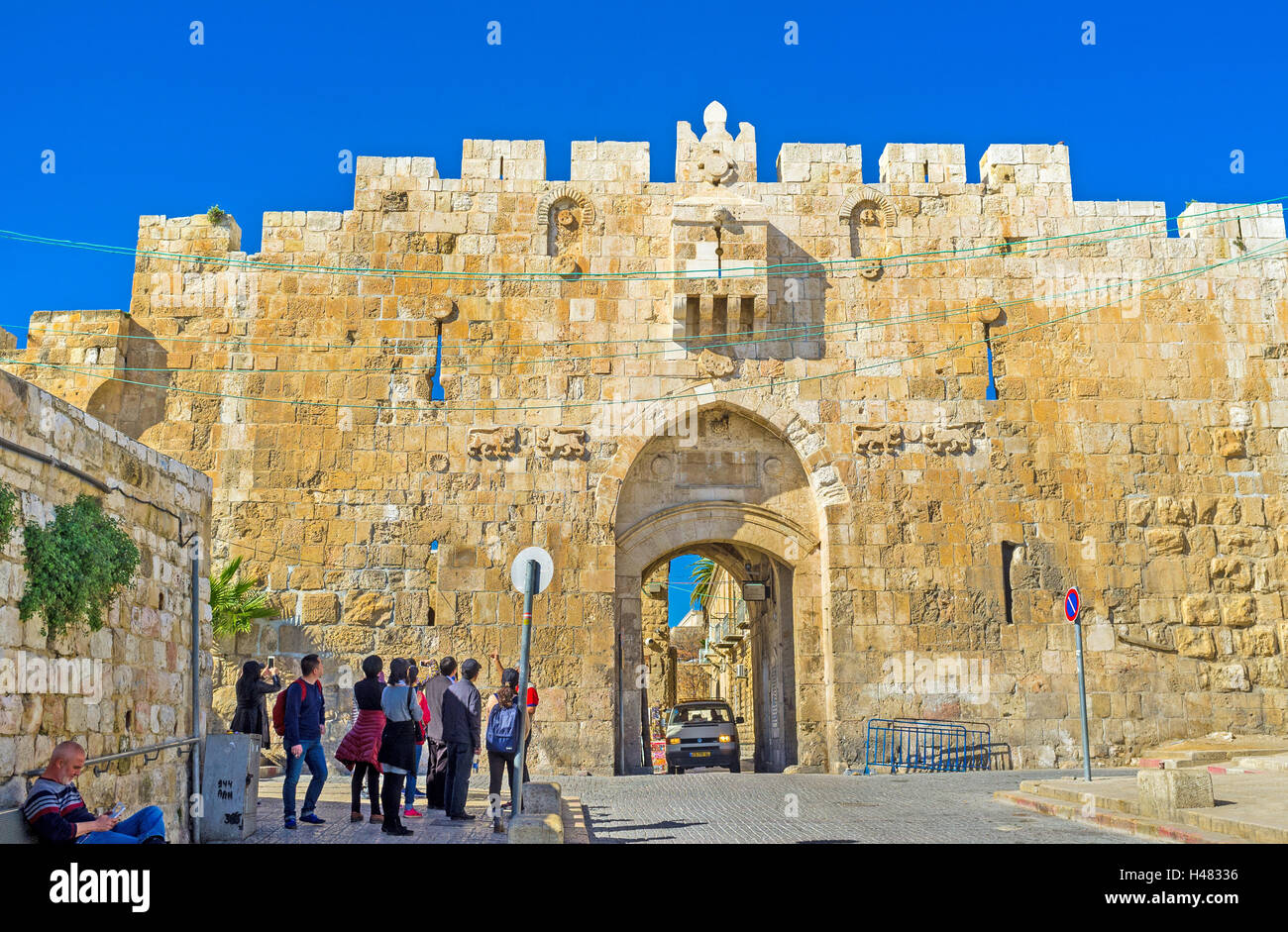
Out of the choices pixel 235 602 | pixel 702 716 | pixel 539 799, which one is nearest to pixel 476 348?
pixel 235 602

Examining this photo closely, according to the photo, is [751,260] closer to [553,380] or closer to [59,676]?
[553,380]

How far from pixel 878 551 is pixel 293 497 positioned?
7368 mm

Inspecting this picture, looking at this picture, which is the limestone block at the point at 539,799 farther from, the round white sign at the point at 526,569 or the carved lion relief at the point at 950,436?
the carved lion relief at the point at 950,436

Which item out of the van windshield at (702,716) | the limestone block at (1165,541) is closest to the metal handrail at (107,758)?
the van windshield at (702,716)

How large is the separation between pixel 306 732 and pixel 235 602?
5.67m

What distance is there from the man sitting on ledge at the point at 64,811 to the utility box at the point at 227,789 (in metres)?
1.78

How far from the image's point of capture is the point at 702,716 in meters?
17.7

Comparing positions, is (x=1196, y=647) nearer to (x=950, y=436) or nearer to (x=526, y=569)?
(x=950, y=436)

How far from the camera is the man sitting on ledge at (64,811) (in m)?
5.28

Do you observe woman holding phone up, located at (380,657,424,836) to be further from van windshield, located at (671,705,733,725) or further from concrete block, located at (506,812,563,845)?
van windshield, located at (671,705,733,725)

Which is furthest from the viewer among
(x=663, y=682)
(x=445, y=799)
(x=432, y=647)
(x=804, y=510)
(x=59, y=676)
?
(x=663, y=682)

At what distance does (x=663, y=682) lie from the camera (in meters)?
28.8

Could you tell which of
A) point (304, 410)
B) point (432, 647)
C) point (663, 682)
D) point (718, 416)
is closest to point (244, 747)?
point (432, 647)

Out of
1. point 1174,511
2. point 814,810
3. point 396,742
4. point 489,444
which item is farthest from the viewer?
point 1174,511
